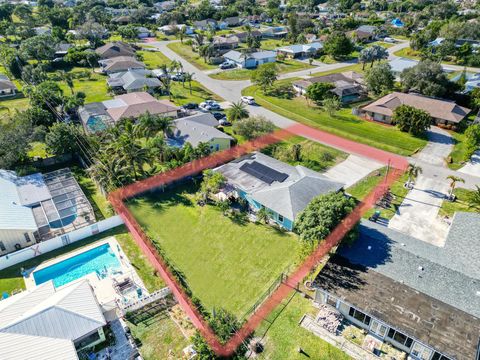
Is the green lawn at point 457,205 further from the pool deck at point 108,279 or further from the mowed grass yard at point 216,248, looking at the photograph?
the pool deck at point 108,279

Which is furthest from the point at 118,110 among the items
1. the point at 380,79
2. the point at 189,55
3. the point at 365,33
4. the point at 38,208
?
the point at 365,33

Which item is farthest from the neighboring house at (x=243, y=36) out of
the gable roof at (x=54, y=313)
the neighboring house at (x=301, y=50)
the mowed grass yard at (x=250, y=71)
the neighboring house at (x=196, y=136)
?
the gable roof at (x=54, y=313)

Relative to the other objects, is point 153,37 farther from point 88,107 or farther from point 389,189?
point 389,189

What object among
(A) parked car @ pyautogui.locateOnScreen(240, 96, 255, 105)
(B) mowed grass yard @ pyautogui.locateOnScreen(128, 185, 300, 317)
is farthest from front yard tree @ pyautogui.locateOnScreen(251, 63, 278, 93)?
(B) mowed grass yard @ pyautogui.locateOnScreen(128, 185, 300, 317)

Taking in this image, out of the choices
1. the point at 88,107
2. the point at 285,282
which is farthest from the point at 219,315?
the point at 88,107

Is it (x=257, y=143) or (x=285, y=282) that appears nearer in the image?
(x=285, y=282)
